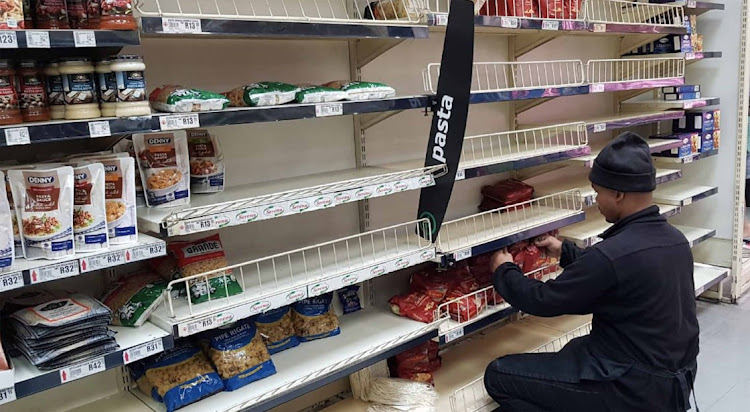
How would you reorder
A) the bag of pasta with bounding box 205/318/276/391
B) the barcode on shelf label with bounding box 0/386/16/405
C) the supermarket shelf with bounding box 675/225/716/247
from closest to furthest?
the barcode on shelf label with bounding box 0/386/16/405
the bag of pasta with bounding box 205/318/276/391
the supermarket shelf with bounding box 675/225/716/247

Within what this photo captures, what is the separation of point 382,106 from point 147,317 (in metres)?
1.19

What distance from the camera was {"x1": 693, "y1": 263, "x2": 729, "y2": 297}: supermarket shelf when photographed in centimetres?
446

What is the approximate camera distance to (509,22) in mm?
2941

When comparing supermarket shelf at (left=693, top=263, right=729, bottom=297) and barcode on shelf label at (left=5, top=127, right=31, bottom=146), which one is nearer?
barcode on shelf label at (left=5, top=127, right=31, bottom=146)

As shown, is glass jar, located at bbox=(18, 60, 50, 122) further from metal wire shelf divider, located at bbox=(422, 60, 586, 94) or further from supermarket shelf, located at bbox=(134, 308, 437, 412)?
metal wire shelf divider, located at bbox=(422, 60, 586, 94)

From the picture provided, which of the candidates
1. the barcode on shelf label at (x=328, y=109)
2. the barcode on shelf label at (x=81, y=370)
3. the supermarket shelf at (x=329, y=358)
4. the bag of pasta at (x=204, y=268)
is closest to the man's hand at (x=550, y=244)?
the supermarket shelf at (x=329, y=358)

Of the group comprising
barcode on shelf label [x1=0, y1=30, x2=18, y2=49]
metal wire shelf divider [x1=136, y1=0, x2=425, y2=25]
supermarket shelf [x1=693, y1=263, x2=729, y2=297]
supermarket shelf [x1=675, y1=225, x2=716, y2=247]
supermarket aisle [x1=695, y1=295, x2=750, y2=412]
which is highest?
metal wire shelf divider [x1=136, y1=0, x2=425, y2=25]

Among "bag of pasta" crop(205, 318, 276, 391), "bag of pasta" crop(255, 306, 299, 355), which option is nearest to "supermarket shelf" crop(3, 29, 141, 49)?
"bag of pasta" crop(205, 318, 276, 391)

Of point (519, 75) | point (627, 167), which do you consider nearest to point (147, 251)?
point (627, 167)

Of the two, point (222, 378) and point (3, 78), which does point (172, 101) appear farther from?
point (222, 378)

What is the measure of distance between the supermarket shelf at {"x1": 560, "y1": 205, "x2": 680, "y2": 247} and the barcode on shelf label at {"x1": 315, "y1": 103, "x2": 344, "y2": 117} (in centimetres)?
196

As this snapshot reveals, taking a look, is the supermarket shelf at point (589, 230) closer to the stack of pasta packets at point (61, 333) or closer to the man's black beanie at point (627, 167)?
the man's black beanie at point (627, 167)

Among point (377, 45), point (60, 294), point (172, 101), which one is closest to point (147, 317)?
point (60, 294)

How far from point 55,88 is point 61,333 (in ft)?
2.38
